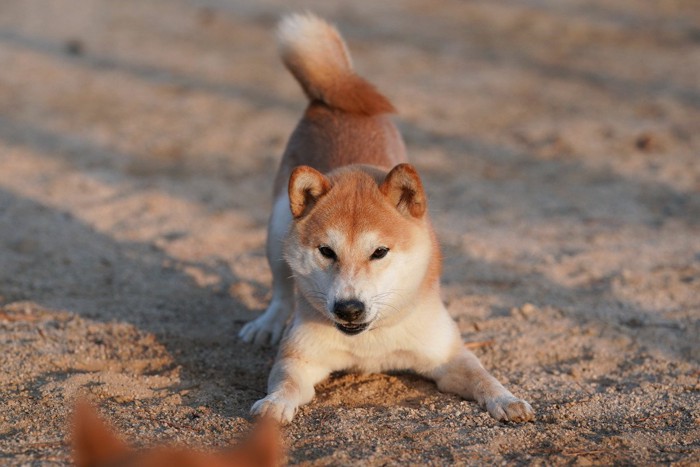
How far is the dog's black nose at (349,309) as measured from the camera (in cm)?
396

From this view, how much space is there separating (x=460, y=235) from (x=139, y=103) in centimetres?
489

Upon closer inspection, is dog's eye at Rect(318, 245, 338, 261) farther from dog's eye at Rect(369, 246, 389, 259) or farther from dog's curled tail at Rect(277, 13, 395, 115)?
dog's curled tail at Rect(277, 13, 395, 115)

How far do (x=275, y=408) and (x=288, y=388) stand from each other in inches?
7.7

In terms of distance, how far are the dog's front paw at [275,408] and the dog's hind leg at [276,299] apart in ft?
3.76

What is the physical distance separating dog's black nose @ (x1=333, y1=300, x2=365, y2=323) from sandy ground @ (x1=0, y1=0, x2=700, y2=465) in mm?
499

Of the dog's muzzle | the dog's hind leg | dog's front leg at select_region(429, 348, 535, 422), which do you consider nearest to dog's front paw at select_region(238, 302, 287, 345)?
the dog's hind leg

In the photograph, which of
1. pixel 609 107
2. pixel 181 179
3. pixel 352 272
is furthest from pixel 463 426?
pixel 609 107

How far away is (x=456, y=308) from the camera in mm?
5730

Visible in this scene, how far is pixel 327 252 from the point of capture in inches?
164

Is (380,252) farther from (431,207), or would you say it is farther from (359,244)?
(431,207)

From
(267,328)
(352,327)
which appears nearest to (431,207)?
(267,328)

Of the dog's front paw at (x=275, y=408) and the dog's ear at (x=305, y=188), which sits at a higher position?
the dog's ear at (x=305, y=188)

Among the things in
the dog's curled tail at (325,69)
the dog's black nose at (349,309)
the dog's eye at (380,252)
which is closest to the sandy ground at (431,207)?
the dog's black nose at (349,309)

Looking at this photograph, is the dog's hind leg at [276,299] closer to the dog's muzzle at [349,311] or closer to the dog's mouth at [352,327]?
the dog's mouth at [352,327]
